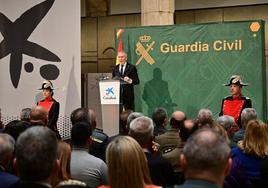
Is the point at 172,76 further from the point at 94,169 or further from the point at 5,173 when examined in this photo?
the point at 5,173

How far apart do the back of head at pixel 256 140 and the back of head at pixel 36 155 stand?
1947mm

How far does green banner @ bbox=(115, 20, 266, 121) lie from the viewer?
9.03 metres

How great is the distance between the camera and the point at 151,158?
345cm

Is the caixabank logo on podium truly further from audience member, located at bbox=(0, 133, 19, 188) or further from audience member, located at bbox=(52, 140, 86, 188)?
audience member, located at bbox=(52, 140, 86, 188)

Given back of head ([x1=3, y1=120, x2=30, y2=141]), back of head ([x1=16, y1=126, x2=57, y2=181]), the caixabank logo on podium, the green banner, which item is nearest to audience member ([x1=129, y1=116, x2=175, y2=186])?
back of head ([x1=3, y1=120, x2=30, y2=141])

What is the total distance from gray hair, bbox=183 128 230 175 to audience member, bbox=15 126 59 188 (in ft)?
1.94

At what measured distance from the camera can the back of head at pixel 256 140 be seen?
12.2 ft

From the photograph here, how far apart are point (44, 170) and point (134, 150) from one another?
622 mm

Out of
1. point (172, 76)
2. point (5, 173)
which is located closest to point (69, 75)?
point (172, 76)

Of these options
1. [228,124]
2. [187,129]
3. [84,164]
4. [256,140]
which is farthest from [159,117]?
[84,164]

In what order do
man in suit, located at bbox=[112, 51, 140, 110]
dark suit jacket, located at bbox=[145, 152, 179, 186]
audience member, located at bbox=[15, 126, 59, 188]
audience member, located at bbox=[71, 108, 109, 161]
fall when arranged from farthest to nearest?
man in suit, located at bbox=[112, 51, 140, 110], audience member, located at bbox=[71, 108, 109, 161], dark suit jacket, located at bbox=[145, 152, 179, 186], audience member, located at bbox=[15, 126, 59, 188]

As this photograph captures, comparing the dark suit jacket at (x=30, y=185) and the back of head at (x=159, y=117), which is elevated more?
the back of head at (x=159, y=117)

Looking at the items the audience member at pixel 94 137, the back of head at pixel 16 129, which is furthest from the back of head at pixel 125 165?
the audience member at pixel 94 137

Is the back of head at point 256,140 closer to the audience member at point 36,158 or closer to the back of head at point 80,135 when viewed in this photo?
the back of head at point 80,135
